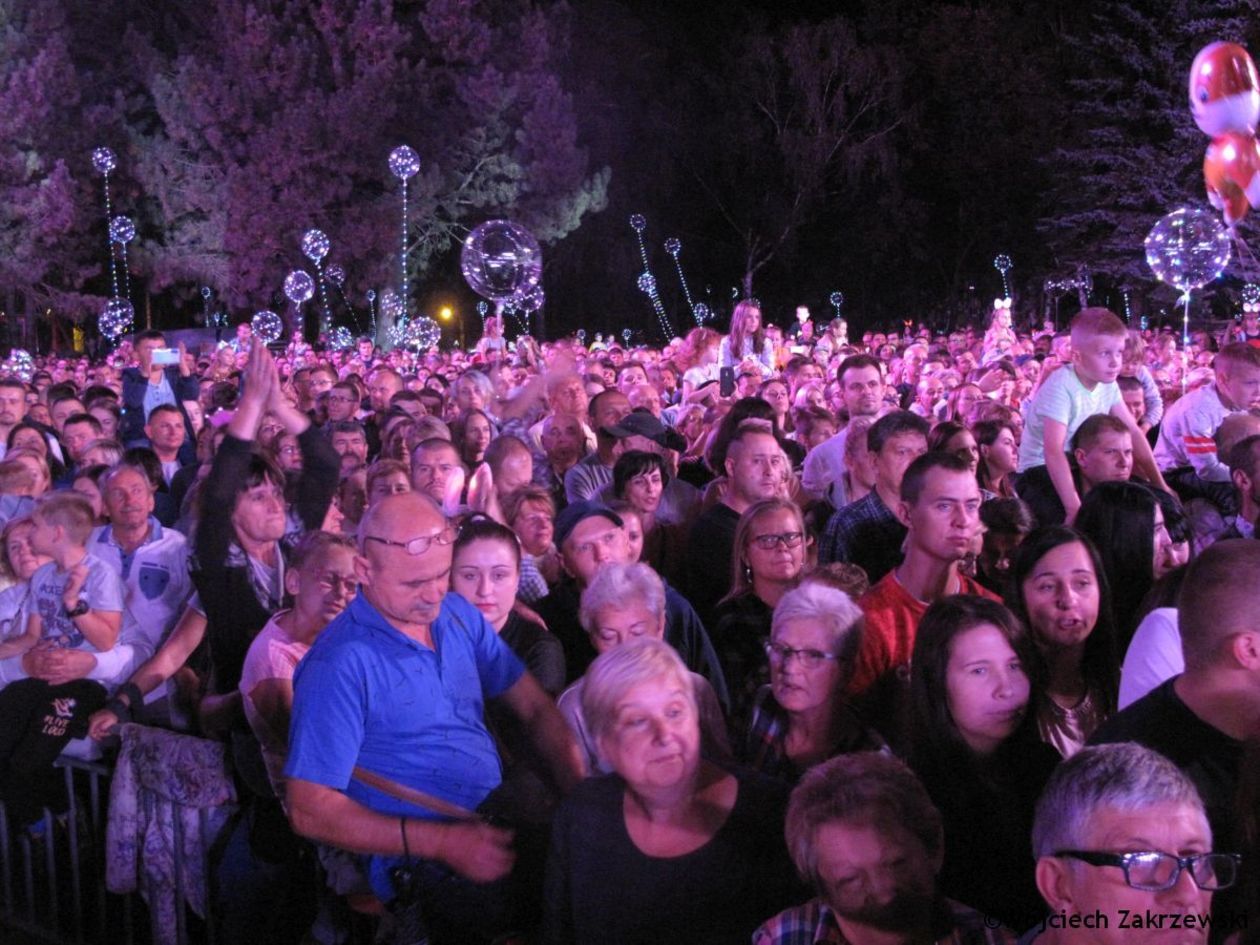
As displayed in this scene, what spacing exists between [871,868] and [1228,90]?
9546 mm

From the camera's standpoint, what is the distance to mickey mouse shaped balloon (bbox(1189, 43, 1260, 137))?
1017cm

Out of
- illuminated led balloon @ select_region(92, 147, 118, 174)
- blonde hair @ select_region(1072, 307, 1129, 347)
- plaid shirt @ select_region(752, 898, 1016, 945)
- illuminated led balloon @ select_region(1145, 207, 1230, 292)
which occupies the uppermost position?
illuminated led balloon @ select_region(92, 147, 118, 174)

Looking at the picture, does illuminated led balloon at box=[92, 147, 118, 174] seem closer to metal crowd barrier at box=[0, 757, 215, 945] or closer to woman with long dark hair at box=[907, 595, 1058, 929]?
metal crowd barrier at box=[0, 757, 215, 945]

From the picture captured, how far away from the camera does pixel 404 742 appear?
3307 mm

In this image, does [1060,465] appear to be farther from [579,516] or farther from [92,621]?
[92,621]

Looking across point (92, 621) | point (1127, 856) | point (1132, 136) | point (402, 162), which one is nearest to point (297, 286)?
point (402, 162)

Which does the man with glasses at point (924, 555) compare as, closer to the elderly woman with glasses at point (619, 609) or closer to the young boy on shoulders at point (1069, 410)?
the elderly woman with glasses at point (619, 609)

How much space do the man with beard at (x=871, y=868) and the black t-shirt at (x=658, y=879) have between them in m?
0.24

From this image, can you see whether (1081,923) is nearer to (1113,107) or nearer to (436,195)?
(436,195)

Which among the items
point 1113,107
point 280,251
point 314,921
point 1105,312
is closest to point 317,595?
point 314,921

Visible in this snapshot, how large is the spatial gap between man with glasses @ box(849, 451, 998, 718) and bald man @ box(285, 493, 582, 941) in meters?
1.10

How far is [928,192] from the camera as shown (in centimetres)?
3628

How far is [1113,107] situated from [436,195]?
15.7 metres

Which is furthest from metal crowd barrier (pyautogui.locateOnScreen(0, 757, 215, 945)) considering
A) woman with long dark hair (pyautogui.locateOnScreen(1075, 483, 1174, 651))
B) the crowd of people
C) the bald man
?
Result: woman with long dark hair (pyautogui.locateOnScreen(1075, 483, 1174, 651))
